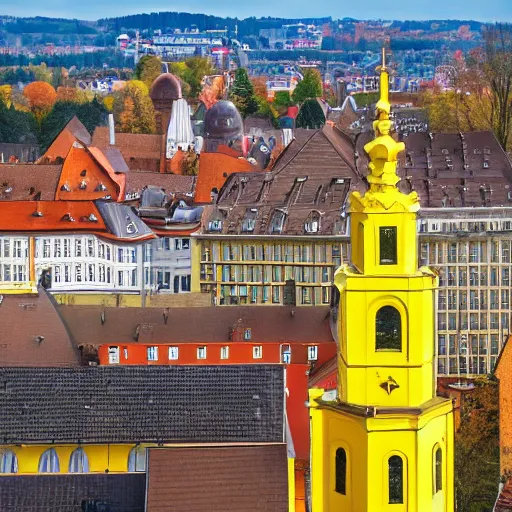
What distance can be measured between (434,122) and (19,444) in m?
104

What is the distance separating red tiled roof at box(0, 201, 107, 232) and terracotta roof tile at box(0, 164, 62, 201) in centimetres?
1463

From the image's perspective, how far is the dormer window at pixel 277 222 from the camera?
9344cm

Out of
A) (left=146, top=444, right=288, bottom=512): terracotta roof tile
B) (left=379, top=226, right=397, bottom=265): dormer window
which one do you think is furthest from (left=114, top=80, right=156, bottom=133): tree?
(left=379, top=226, right=397, bottom=265): dormer window

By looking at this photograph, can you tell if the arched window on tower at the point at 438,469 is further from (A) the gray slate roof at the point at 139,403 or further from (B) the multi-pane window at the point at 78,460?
(B) the multi-pane window at the point at 78,460

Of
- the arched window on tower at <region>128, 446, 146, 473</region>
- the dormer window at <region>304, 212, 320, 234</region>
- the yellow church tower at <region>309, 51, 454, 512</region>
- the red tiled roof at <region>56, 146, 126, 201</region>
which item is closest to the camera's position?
the yellow church tower at <region>309, 51, 454, 512</region>

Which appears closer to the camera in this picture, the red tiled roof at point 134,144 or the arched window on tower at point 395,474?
the arched window on tower at point 395,474

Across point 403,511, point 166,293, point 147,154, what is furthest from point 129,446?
point 147,154

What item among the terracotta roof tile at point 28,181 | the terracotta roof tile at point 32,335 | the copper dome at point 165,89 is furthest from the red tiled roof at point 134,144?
the terracotta roof tile at point 32,335

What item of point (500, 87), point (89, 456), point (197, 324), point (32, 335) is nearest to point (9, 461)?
point (89, 456)

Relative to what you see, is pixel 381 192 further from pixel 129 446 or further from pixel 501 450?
pixel 501 450

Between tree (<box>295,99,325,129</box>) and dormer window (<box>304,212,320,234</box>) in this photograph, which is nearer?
dormer window (<box>304,212,320,234</box>)

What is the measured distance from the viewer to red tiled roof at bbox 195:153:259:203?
113 metres

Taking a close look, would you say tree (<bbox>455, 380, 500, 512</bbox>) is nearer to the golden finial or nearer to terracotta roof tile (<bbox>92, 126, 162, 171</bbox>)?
the golden finial

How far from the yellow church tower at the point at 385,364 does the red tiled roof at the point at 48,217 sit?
6037cm
